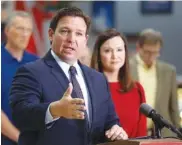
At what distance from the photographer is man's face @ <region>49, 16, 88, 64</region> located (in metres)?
2.26

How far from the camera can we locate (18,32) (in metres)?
3.72

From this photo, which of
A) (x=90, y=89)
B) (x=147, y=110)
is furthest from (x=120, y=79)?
(x=147, y=110)

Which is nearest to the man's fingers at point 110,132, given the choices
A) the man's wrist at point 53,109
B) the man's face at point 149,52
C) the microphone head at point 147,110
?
the microphone head at point 147,110

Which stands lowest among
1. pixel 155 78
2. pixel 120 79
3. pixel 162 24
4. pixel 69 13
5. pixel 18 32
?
pixel 155 78

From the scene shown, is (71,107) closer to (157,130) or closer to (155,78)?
(157,130)

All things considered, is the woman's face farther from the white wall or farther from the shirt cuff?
the white wall

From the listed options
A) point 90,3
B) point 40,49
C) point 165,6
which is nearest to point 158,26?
point 165,6

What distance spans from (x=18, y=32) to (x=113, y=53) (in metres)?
0.89

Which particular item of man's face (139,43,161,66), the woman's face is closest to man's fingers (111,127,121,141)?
the woman's face

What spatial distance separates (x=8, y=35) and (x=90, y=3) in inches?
100

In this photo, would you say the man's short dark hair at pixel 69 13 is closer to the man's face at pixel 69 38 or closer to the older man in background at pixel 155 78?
the man's face at pixel 69 38

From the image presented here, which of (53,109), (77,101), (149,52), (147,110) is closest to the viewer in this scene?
(77,101)

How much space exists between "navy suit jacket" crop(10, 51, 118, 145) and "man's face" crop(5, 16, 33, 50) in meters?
1.36

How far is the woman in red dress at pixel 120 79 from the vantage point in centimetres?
302
